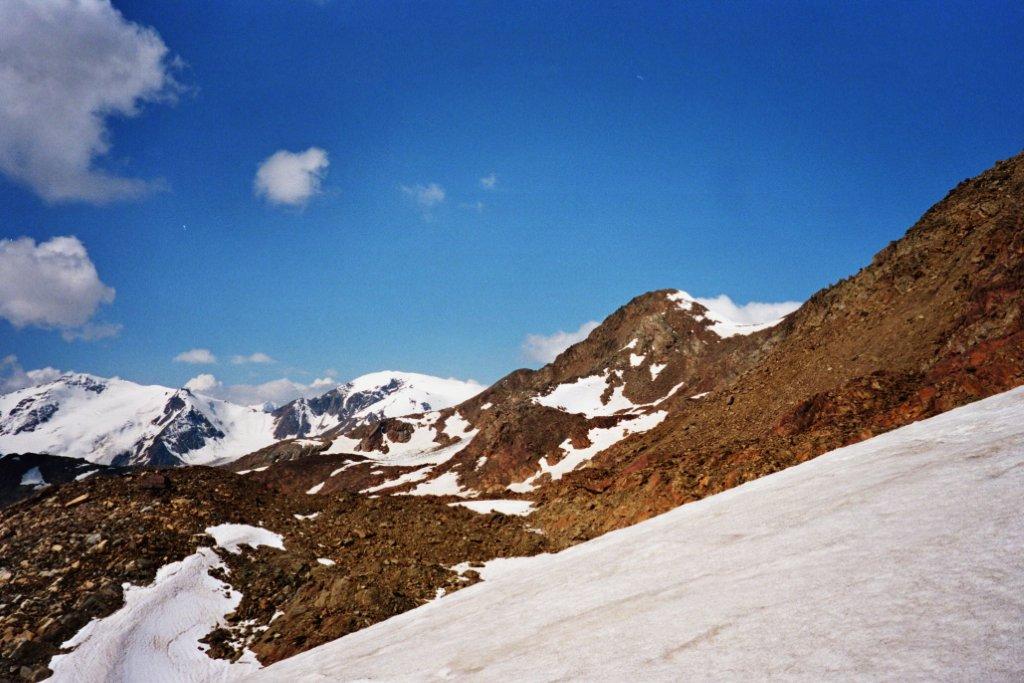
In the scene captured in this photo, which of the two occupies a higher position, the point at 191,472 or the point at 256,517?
the point at 191,472

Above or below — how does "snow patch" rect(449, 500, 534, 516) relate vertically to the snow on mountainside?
below

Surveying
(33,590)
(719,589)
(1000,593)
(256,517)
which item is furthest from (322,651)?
(256,517)

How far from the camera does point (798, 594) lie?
3.37 metres

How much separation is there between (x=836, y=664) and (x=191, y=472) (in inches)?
995

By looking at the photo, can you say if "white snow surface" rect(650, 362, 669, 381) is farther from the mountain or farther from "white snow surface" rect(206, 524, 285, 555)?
"white snow surface" rect(206, 524, 285, 555)

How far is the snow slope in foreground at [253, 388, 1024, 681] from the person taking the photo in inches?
102

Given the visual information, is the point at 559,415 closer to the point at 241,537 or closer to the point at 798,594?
the point at 241,537

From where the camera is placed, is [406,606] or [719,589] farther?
[406,606]

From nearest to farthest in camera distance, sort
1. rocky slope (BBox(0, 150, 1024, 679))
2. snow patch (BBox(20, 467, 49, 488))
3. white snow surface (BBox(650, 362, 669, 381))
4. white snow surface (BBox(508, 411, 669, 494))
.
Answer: rocky slope (BBox(0, 150, 1024, 679))
white snow surface (BBox(508, 411, 669, 494))
white snow surface (BBox(650, 362, 669, 381))
snow patch (BBox(20, 467, 49, 488))

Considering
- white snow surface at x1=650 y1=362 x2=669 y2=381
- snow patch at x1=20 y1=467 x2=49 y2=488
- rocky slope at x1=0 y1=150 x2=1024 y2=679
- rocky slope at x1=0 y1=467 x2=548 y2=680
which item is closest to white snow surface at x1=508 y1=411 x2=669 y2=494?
rocky slope at x1=0 y1=150 x2=1024 y2=679

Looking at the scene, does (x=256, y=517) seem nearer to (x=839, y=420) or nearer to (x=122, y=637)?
(x=122, y=637)

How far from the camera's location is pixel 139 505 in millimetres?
17141

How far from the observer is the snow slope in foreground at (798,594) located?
8.52 feet

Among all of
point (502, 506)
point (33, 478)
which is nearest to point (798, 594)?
point (502, 506)
